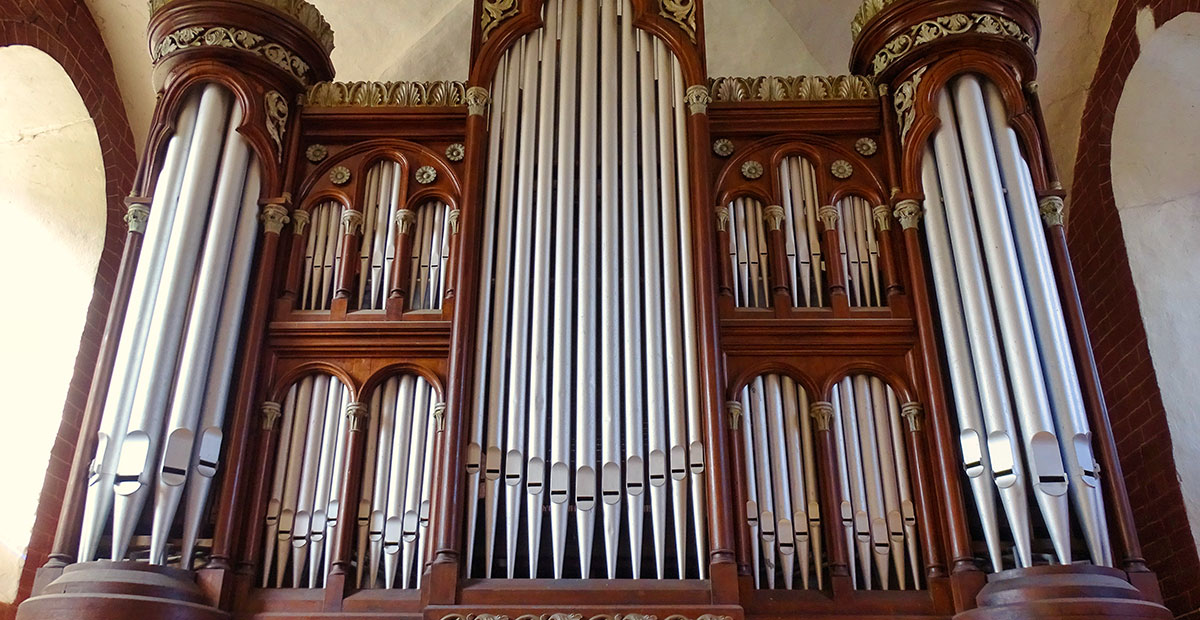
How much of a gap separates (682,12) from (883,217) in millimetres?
1864

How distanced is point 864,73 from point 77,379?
18.3ft

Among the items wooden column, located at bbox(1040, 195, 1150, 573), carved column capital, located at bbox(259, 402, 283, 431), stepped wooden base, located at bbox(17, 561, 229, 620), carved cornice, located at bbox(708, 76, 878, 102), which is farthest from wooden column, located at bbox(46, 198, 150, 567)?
wooden column, located at bbox(1040, 195, 1150, 573)

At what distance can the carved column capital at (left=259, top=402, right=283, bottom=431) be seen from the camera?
6434 millimetres

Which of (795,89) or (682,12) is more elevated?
(682,12)

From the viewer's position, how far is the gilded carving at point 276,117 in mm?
7297

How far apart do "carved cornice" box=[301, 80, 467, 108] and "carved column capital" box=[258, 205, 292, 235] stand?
0.83 meters

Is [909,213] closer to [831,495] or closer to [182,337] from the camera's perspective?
[831,495]

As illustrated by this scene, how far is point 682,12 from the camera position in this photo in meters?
7.70

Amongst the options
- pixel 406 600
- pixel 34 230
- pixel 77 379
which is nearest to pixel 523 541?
pixel 406 600

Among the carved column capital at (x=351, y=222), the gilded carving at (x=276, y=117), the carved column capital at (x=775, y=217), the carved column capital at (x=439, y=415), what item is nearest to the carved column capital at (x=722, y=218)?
the carved column capital at (x=775, y=217)

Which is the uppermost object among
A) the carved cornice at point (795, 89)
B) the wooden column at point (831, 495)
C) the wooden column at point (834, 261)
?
the carved cornice at point (795, 89)

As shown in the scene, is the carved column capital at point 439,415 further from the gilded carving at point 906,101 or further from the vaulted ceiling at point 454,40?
the vaulted ceiling at point 454,40

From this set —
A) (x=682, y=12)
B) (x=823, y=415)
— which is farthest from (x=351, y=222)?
(x=823, y=415)

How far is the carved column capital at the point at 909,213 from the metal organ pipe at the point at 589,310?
1.21m
